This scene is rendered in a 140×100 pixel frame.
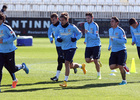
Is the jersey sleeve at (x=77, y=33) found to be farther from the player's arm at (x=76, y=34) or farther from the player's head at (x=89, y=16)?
the player's head at (x=89, y=16)

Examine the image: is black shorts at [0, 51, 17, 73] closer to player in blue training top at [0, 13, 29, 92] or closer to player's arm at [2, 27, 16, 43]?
player in blue training top at [0, 13, 29, 92]

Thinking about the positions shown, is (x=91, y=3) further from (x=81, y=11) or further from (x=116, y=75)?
(x=116, y=75)

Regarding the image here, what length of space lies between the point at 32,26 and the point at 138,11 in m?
12.9

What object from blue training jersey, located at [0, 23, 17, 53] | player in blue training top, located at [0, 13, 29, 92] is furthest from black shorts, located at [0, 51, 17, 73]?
blue training jersey, located at [0, 23, 17, 53]

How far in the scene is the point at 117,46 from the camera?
11.1m

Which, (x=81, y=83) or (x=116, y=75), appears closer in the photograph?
(x=81, y=83)

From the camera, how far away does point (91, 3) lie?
151 ft

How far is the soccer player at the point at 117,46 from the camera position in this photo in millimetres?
10883

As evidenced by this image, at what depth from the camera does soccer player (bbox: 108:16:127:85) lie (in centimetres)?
1088

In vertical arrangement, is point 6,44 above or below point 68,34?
below

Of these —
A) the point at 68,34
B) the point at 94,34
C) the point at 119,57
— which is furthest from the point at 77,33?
the point at 94,34

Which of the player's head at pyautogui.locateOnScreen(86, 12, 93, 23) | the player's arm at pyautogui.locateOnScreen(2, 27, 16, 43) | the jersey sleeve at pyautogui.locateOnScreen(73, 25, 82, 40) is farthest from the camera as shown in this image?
the player's head at pyautogui.locateOnScreen(86, 12, 93, 23)

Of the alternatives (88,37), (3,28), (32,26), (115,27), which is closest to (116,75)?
(88,37)

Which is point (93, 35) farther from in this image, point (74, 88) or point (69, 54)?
point (74, 88)
